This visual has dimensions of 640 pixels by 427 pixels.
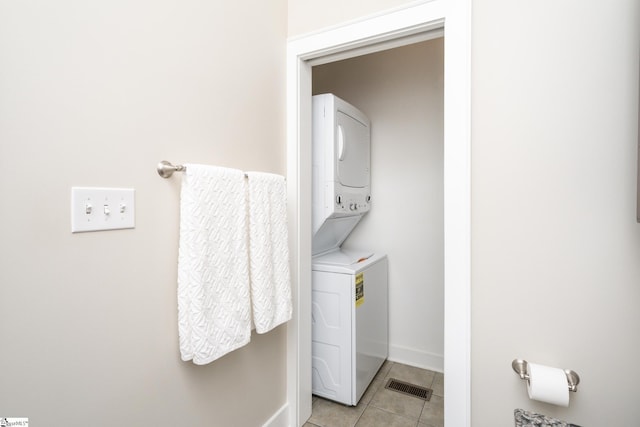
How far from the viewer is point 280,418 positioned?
170 centimetres

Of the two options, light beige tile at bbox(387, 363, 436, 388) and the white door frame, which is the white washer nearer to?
light beige tile at bbox(387, 363, 436, 388)

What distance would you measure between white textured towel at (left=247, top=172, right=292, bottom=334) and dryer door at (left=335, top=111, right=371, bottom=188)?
726 mm

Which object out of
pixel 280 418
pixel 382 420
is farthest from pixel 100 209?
pixel 382 420

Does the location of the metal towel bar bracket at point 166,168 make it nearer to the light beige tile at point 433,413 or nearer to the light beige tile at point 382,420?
the light beige tile at point 382,420

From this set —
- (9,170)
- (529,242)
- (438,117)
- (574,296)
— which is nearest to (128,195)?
(9,170)

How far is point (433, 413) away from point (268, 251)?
156 centimetres

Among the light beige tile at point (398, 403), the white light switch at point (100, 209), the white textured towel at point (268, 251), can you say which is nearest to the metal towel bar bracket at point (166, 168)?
the white light switch at point (100, 209)

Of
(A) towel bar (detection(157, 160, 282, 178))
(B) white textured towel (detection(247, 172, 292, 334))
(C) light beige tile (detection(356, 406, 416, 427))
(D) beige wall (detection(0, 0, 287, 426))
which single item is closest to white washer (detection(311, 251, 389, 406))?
(C) light beige tile (detection(356, 406, 416, 427))

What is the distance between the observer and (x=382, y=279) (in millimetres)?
2463

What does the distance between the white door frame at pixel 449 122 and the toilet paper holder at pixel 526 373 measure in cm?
17

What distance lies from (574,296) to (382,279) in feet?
4.66

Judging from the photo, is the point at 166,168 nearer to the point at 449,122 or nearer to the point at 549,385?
the point at 449,122

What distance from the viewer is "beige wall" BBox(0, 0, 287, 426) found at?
742 mm

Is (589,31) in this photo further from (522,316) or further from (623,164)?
(522,316)
